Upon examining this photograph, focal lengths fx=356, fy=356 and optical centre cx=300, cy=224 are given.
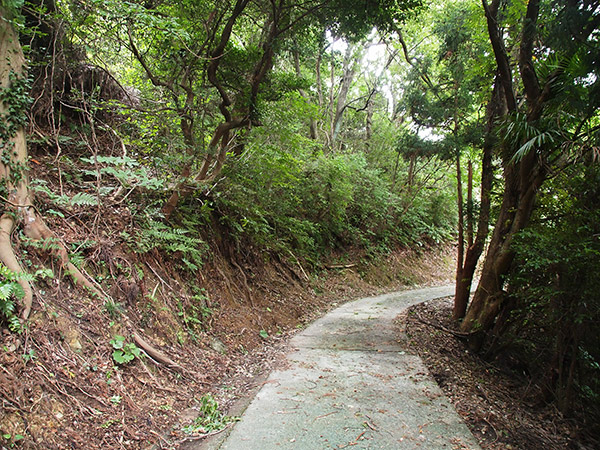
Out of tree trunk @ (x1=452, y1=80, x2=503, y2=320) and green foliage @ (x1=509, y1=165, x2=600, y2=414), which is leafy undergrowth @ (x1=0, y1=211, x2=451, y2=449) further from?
tree trunk @ (x1=452, y1=80, x2=503, y2=320)

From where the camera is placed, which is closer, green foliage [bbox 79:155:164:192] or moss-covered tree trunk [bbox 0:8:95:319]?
moss-covered tree trunk [bbox 0:8:95:319]

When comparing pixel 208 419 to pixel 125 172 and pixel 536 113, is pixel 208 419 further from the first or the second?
pixel 536 113

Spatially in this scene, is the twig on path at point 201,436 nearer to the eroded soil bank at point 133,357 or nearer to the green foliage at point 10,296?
the eroded soil bank at point 133,357

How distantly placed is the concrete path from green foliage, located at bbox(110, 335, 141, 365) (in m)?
1.33

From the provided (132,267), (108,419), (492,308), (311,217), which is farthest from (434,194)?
(108,419)

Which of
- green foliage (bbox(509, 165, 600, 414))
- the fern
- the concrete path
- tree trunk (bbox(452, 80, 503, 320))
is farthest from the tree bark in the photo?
the fern

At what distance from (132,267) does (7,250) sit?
1.73m

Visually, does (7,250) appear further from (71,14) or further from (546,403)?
(546,403)

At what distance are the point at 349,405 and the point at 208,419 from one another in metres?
1.62

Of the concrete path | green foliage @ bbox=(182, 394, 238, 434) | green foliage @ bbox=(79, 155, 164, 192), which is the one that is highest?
green foliage @ bbox=(79, 155, 164, 192)

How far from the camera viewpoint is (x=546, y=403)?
515cm

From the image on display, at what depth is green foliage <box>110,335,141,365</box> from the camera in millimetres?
3816

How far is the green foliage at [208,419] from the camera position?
11.8 feet

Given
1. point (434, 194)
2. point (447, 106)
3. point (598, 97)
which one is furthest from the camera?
point (434, 194)
